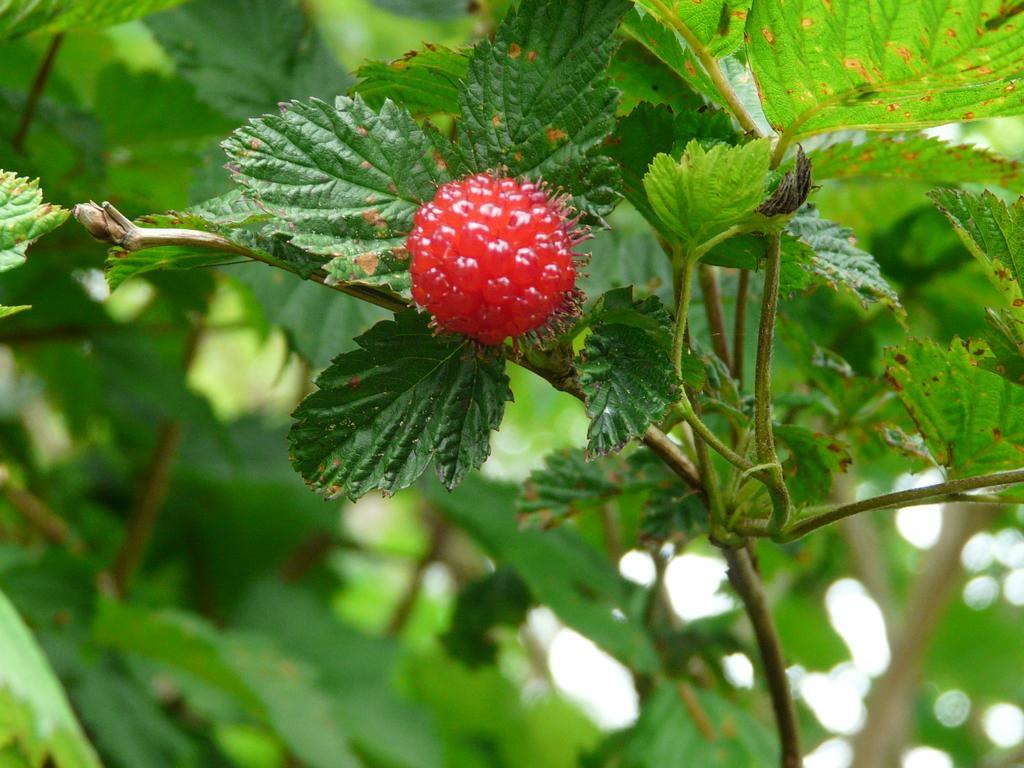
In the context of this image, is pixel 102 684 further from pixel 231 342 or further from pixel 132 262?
pixel 231 342

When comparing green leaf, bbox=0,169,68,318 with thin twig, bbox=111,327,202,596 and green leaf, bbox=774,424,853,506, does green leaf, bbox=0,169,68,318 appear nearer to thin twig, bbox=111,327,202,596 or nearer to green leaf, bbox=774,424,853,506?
green leaf, bbox=774,424,853,506

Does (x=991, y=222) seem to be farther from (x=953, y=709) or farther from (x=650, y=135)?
(x=953, y=709)

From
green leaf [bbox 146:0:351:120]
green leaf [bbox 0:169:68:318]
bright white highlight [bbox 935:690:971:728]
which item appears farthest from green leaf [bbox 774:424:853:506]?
bright white highlight [bbox 935:690:971:728]

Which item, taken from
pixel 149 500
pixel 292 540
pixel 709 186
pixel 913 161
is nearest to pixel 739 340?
pixel 913 161

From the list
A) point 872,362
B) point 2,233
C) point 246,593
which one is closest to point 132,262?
point 2,233

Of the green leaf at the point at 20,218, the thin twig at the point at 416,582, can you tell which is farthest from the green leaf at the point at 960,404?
the thin twig at the point at 416,582

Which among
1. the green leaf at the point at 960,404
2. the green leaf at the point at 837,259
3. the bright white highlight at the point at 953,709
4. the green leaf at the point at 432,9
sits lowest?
the bright white highlight at the point at 953,709

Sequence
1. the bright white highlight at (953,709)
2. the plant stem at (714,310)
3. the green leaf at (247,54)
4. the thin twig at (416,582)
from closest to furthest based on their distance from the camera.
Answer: the plant stem at (714,310) < the green leaf at (247,54) < the thin twig at (416,582) < the bright white highlight at (953,709)

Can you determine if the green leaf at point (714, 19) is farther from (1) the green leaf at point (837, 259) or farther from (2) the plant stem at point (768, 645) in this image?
(2) the plant stem at point (768, 645)
